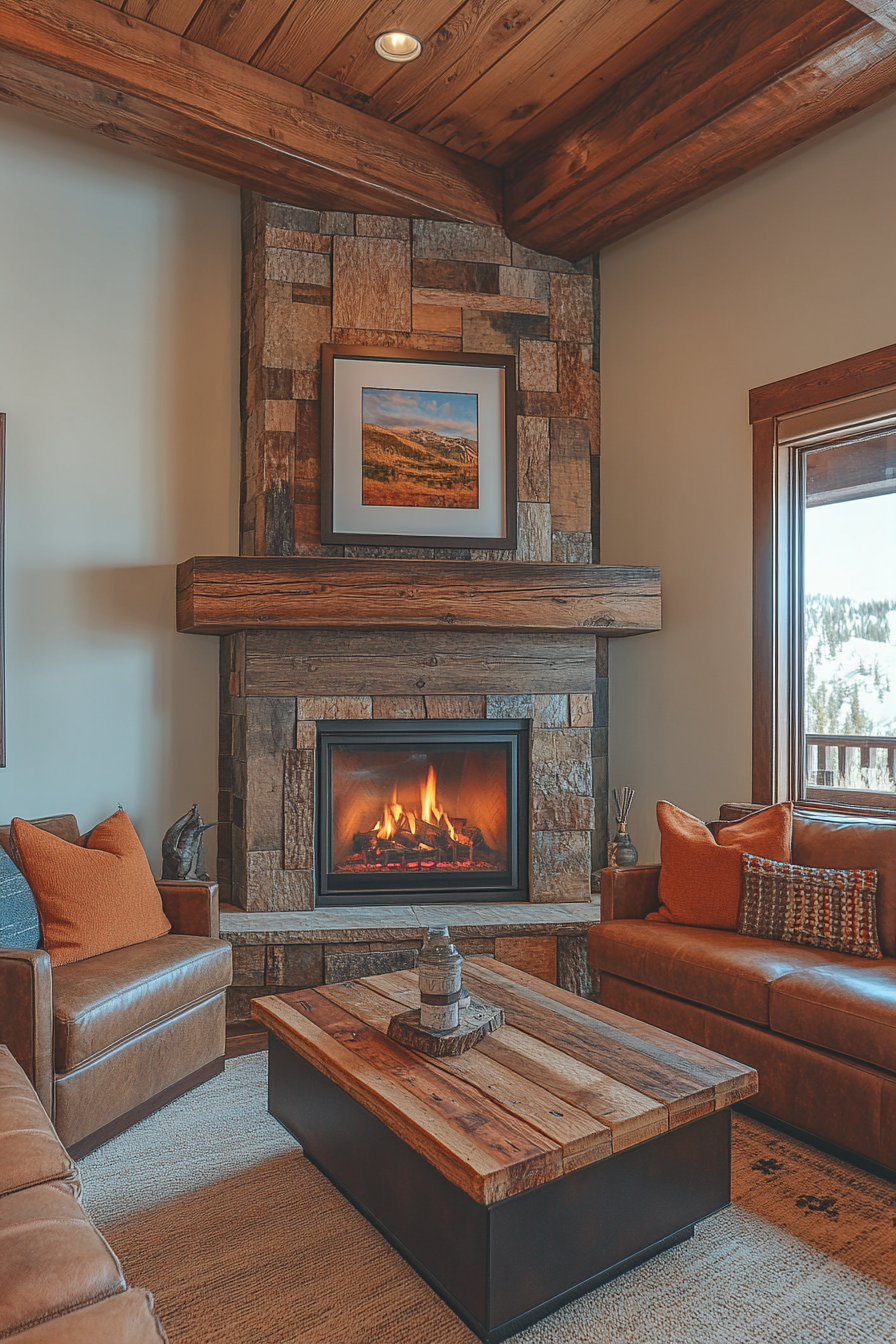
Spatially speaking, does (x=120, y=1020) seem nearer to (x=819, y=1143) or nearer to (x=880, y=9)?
(x=819, y=1143)

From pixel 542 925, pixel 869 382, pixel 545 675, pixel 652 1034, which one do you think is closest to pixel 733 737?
pixel 545 675

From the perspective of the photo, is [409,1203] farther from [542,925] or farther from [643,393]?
[643,393]

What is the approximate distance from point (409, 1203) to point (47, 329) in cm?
338

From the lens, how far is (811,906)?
2840 mm

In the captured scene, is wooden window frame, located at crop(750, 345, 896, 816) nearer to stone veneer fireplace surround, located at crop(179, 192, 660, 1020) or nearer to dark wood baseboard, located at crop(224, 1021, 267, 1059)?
stone veneer fireplace surround, located at crop(179, 192, 660, 1020)

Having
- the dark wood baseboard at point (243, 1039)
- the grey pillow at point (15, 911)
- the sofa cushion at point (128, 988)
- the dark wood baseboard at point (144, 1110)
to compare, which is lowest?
the dark wood baseboard at point (243, 1039)

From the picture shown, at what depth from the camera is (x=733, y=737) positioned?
3.78m

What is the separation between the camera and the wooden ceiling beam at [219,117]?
306 centimetres

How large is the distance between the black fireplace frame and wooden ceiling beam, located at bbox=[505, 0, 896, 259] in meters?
2.17

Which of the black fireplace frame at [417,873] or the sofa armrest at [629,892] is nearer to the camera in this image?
the sofa armrest at [629,892]

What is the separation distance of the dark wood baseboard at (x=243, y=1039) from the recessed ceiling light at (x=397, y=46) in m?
3.49

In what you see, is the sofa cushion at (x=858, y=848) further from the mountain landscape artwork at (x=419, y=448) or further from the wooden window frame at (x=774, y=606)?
the mountain landscape artwork at (x=419, y=448)

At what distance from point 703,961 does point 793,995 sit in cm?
32

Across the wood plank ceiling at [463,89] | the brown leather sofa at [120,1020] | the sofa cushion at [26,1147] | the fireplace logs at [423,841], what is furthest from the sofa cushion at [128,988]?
the wood plank ceiling at [463,89]
